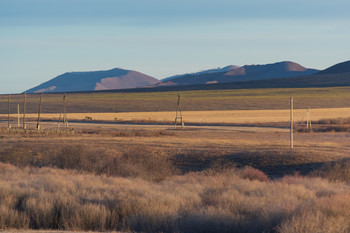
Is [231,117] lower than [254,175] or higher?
higher

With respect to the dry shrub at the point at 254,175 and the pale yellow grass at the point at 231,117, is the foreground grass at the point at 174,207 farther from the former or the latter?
the pale yellow grass at the point at 231,117

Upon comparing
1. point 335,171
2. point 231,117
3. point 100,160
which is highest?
point 231,117

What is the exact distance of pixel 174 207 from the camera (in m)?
13.2

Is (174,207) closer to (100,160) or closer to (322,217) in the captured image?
(322,217)

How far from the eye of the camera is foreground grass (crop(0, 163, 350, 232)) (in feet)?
37.7

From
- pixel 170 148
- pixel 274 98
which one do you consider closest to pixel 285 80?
pixel 274 98

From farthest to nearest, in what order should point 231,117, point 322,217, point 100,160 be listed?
point 231,117 → point 100,160 → point 322,217

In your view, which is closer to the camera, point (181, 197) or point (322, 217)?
point (322, 217)

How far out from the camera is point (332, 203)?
11742 mm

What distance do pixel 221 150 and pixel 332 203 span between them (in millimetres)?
16928

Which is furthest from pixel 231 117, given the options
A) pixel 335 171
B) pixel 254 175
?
pixel 254 175

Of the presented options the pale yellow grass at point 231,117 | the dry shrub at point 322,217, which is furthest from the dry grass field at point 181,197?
the pale yellow grass at point 231,117

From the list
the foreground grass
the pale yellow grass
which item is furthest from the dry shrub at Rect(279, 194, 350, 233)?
the pale yellow grass

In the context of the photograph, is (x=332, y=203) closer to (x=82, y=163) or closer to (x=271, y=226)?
(x=271, y=226)
